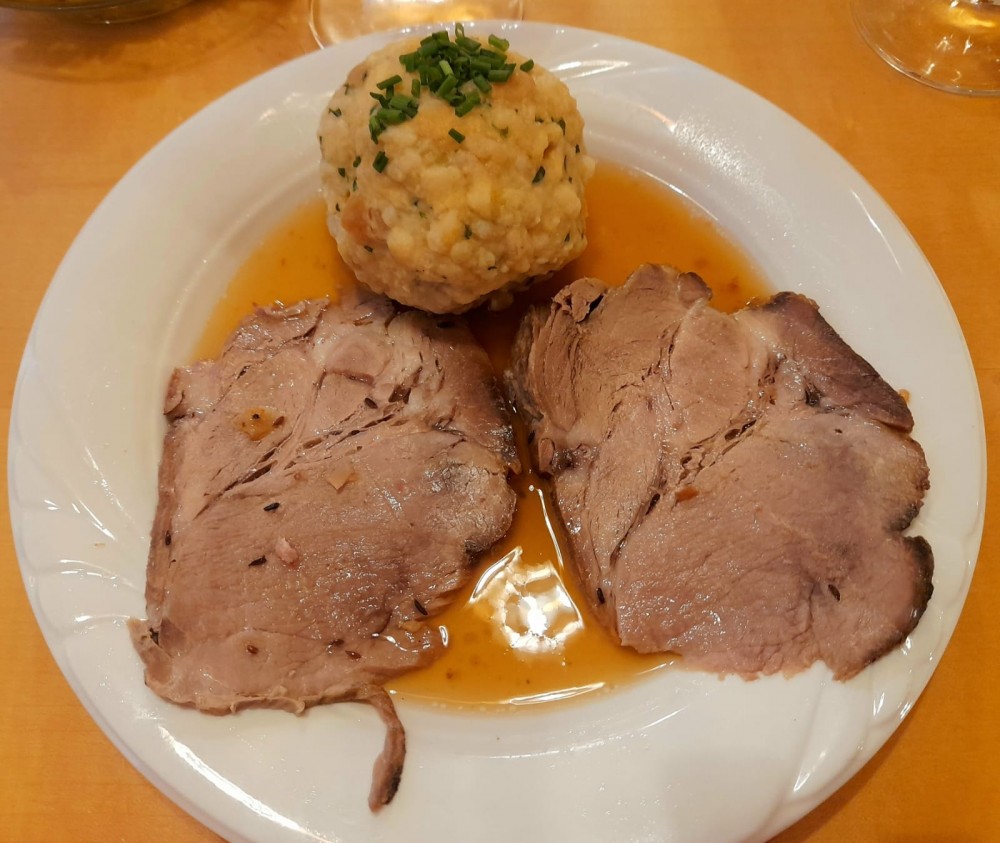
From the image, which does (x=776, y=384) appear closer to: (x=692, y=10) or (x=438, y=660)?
(x=438, y=660)

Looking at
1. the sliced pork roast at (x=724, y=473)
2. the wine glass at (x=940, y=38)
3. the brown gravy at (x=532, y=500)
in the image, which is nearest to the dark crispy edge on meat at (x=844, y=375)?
the sliced pork roast at (x=724, y=473)

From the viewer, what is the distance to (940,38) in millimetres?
2688

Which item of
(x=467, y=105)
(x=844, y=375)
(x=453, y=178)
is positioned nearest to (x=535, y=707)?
(x=844, y=375)

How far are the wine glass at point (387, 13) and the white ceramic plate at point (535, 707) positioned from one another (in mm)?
526

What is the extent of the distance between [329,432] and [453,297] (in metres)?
0.51

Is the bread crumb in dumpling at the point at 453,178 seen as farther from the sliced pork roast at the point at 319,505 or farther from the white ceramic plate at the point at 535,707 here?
the white ceramic plate at the point at 535,707

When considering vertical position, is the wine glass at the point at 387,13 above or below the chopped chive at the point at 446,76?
below

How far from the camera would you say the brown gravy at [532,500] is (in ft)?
6.00

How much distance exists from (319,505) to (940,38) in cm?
292

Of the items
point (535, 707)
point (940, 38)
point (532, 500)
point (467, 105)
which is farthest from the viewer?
point (940, 38)

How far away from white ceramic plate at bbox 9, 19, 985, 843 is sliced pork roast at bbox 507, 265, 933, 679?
0.10 m

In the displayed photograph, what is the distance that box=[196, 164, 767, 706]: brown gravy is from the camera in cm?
183

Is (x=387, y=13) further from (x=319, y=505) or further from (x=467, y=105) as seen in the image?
(x=319, y=505)

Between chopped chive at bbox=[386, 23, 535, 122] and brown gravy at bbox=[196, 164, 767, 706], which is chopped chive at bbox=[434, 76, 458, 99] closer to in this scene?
chopped chive at bbox=[386, 23, 535, 122]
